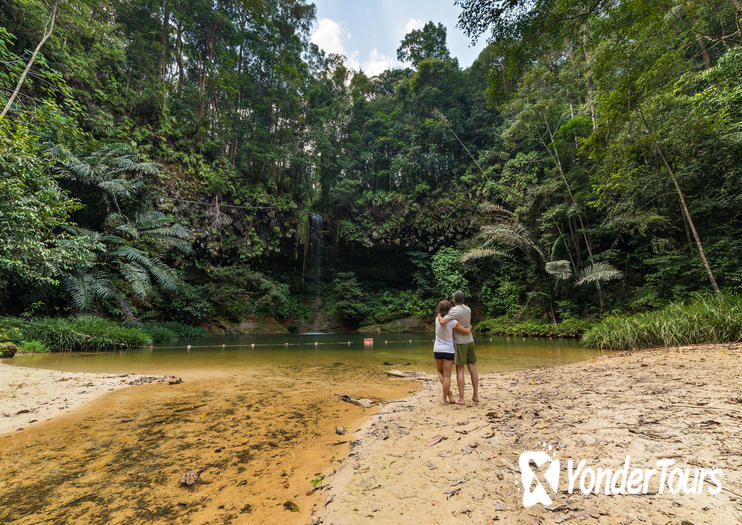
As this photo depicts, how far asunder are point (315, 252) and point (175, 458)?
17.9m

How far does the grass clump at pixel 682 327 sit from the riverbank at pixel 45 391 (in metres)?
10.3

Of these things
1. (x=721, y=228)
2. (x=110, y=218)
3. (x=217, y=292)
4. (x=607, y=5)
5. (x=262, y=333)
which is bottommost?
(x=262, y=333)

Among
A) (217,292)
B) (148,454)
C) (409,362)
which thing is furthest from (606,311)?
(217,292)

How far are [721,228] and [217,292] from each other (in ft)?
67.5

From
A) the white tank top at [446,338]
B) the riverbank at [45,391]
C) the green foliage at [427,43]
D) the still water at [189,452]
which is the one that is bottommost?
the still water at [189,452]

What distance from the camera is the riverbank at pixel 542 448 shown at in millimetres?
1264

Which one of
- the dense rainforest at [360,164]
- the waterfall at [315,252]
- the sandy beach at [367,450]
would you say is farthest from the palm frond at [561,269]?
the waterfall at [315,252]

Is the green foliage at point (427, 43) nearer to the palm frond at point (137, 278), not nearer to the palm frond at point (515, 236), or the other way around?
the palm frond at point (515, 236)

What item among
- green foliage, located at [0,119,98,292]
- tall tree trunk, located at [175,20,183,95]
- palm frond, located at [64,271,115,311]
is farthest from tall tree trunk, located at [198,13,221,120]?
green foliage, located at [0,119,98,292]

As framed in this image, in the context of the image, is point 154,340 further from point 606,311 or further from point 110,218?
point 606,311

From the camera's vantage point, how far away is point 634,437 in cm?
180

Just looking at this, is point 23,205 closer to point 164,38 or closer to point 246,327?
point 246,327

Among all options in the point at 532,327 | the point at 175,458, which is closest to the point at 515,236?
the point at 532,327

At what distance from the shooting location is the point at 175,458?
2.26 metres
